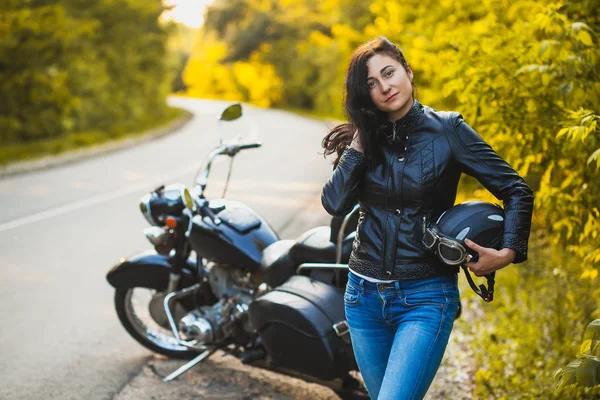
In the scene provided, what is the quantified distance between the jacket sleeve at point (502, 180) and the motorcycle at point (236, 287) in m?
1.12

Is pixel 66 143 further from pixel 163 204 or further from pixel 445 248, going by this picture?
pixel 445 248

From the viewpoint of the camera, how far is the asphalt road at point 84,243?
4.74 m

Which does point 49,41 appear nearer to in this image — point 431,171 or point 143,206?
point 143,206

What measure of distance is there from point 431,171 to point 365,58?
48 centimetres

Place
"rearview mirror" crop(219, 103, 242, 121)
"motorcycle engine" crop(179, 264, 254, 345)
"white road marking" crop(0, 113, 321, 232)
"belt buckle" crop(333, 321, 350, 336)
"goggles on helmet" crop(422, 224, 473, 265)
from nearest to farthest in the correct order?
"goggles on helmet" crop(422, 224, 473, 265) < "belt buckle" crop(333, 321, 350, 336) < "rearview mirror" crop(219, 103, 242, 121) < "motorcycle engine" crop(179, 264, 254, 345) < "white road marking" crop(0, 113, 321, 232)

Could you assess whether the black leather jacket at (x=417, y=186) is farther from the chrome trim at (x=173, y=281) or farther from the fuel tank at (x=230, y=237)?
the chrome trim at (x=173, y=281)

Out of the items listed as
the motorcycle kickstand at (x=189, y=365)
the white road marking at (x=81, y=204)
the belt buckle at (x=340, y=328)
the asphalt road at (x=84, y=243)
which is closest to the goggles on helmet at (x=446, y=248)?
the belt buckle at (x=340, y=328)

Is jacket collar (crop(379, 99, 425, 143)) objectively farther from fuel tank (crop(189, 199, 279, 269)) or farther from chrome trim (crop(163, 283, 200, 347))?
chrome trim (crop(163, 283, 200, 347))

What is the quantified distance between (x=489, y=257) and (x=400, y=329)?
40 cm

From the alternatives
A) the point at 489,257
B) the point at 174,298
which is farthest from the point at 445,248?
the point at 174,298

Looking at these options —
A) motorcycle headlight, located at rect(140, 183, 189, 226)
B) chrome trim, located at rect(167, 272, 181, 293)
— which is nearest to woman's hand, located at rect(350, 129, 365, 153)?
motorcycle headlight, located at rect(140, 183, 189, 226)

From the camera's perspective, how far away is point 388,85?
264 centimetres

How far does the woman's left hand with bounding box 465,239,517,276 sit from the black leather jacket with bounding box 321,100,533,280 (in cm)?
3

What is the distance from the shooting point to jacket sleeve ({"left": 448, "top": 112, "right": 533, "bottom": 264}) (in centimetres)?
251
